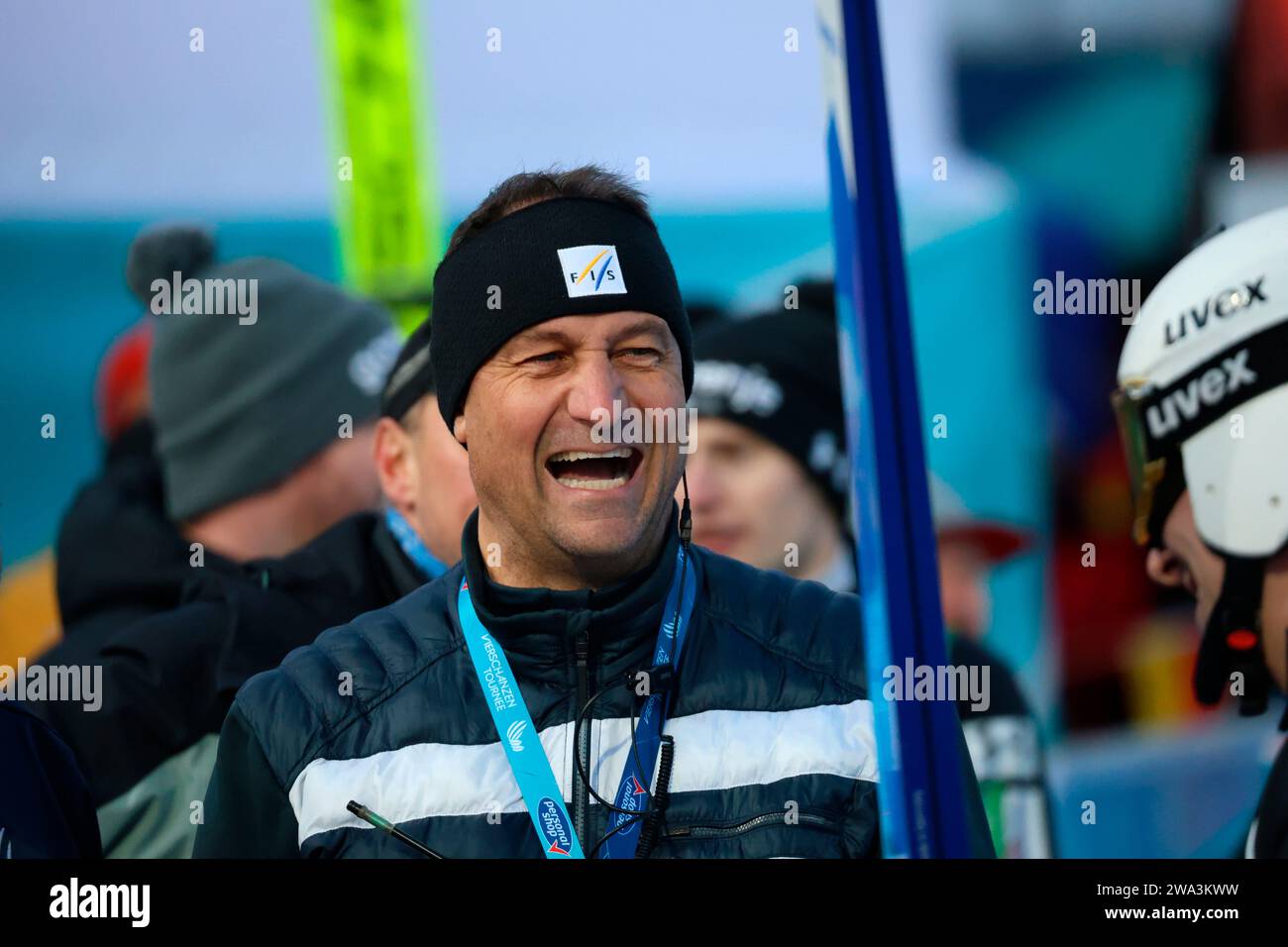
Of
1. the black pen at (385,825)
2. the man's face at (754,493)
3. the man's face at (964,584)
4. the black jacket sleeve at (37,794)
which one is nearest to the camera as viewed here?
the black pen at (385,825)

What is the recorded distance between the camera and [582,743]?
2.06 m

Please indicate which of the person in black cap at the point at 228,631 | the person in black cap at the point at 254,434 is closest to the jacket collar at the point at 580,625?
the person in black cap at the point at 228,631

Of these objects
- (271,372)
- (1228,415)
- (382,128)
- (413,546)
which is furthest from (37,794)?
(1228,415)

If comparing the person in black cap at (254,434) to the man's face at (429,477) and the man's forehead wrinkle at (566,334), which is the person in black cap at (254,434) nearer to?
the man's face at (429,477)

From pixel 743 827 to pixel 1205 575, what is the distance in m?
0.85

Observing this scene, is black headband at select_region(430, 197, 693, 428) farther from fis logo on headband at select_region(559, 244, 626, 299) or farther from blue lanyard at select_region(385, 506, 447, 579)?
blue lanyard at select_region(385, 506, 447, 579)

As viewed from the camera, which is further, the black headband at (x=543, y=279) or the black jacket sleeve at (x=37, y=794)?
the black jacket sleeve at (x=37, y=794)

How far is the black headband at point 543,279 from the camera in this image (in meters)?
2.15

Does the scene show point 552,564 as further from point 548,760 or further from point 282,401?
point 282,401

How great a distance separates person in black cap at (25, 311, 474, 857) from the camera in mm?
2545

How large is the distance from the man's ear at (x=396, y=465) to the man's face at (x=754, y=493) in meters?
0.71

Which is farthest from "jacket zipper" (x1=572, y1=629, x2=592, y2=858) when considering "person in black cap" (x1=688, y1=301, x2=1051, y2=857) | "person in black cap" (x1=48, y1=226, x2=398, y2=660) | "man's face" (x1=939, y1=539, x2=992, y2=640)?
"man's face" (x1=939, y1=539, x2=992, y2=640)
